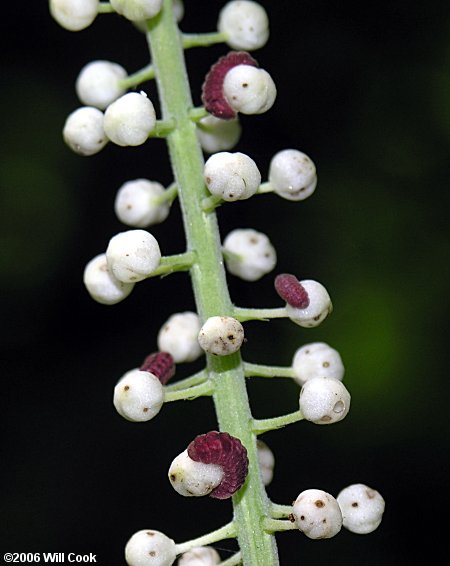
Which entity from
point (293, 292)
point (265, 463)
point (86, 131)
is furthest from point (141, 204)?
point (265, 463)

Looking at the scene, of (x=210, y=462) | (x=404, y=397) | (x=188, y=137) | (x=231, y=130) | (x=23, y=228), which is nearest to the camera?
(x=210, y=462)

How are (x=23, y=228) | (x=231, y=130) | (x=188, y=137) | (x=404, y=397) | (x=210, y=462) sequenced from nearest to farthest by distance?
(x=210, y=462) < (x=188, y=137) < (x=231, y=130) < (x=404, y=397) < (x=23, y=228)

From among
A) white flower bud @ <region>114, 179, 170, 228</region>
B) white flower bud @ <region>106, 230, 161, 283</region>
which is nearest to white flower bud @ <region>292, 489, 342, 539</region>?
white flower bud @ <region>106, 230, 161, 283</region>

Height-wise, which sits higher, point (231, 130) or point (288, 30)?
point (288, 30)

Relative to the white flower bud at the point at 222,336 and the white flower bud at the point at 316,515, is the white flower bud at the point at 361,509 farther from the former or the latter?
the white flower bud at the point at 222,336

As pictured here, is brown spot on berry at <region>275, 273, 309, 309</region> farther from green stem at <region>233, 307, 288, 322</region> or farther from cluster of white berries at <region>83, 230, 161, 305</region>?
cluster of white berries at <region>83, 230, 161, 305</region>

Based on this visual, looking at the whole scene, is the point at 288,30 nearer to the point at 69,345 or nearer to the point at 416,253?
the point at 416,253

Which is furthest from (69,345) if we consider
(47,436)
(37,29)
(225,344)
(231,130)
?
(225,344)

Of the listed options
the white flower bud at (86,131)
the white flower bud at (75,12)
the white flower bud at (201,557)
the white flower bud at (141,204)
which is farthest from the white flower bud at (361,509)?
the white flower bud at (75,12)
